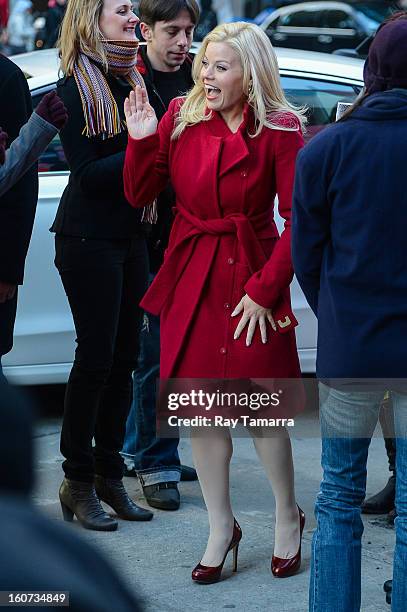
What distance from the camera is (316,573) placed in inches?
Answer: 116

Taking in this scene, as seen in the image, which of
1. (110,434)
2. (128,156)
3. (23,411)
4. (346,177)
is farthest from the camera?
(110,434)

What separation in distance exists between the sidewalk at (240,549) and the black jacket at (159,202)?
0.90m

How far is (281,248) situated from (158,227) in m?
0.88

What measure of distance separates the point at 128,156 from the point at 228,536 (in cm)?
125

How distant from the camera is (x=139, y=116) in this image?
357 cm

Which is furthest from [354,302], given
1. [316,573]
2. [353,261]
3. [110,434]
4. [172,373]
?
[110,434]

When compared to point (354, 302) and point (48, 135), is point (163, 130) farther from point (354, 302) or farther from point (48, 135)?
point (354, 302)

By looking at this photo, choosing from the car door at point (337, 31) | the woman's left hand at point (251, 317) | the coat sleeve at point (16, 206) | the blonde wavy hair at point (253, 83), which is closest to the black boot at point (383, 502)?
the woman's left hand at point (251, 317)

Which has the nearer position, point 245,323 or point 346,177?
point 346,177

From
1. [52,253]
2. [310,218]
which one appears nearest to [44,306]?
[52,253]

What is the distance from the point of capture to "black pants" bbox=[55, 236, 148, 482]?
3.85 metres

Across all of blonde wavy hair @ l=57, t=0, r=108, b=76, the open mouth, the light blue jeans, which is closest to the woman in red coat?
the open mouth

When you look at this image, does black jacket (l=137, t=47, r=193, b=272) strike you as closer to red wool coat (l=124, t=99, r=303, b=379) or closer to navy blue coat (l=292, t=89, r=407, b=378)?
red wool coat (l=124, t=99, r=303, b=379)

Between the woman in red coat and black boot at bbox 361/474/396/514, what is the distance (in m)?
0.60
